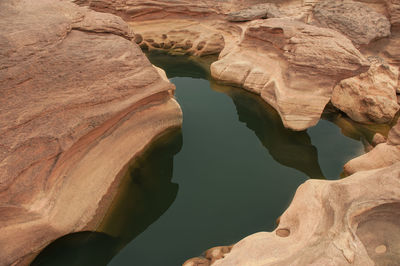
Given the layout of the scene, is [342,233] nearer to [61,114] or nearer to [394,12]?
[61,114]

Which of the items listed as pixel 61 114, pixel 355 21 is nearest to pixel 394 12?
pixel 355 21

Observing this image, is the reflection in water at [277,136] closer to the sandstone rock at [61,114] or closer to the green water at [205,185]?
the green water at [205,185]

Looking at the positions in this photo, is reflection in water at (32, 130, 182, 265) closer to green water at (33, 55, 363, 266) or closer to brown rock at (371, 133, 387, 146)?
green water at (33, 55, 363, 266)

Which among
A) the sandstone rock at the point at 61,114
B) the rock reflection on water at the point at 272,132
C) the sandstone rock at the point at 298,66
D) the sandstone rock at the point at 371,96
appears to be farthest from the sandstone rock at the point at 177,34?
the sandstone rock at the point at 61,114

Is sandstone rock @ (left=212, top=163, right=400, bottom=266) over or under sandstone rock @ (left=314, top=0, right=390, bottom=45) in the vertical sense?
under

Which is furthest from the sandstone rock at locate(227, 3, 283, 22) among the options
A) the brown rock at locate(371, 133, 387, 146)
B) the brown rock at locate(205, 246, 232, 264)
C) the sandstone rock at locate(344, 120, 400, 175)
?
the brown rock at locate(205, 246, 232, 264)

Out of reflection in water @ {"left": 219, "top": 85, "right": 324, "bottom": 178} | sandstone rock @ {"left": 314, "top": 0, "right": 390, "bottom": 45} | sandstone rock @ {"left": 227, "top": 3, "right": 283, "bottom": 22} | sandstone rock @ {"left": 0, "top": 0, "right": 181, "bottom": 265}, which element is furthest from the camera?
sandstone rock @ {"left": 227, "top": 3, "right": 283, "bottom": 22}
